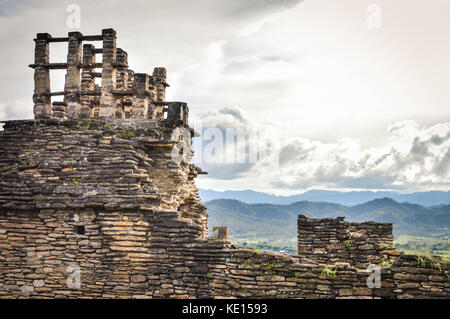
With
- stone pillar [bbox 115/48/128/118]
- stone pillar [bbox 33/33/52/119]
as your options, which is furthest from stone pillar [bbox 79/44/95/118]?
stone pillar [bbox 33/33/52/119]

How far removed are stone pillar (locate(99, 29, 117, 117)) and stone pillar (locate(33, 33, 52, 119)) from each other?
2643mm

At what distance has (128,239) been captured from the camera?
13672mm

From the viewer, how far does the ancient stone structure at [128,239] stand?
12578 millimetres

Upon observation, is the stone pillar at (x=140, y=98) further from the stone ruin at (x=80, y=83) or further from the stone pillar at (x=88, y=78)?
the stone pillar at (x=88, y=78)

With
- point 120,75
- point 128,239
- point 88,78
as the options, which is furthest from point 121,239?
point 88,78

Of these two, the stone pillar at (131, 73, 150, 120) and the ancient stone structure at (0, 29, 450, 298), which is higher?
the stone pillar at (131, 73, 150, 120)

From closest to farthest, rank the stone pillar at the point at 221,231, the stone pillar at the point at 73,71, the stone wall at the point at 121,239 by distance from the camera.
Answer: the stone wall at the point at 121,239
the stone pillar at the point at 221,231
the stone pillar at the point at 73,71

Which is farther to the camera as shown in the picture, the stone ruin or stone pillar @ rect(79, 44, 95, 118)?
Answer: stone pillar @ rect(79, 44, 95, 118)

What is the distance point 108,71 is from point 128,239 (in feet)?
23.9

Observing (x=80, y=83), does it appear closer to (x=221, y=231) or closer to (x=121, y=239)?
(x=121, y=239)

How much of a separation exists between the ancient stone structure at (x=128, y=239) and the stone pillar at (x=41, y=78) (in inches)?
87.3

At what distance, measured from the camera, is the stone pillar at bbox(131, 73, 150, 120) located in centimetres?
1730

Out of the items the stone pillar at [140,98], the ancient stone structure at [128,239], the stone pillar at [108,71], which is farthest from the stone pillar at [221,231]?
the stone pillar at [108,71]

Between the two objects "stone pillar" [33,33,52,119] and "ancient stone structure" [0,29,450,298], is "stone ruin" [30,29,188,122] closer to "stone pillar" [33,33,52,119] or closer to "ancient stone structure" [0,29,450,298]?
"stone pillar" [33,33,52,119]
